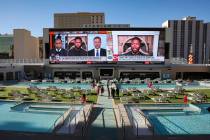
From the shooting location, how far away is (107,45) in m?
42.0

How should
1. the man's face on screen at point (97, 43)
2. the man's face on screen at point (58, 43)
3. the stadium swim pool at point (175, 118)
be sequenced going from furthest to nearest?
1. the man's face on screen at point (58, 43)
2. the man's face on screen at point (97, 43)
3. the stadium swim pool at point (175, 118)

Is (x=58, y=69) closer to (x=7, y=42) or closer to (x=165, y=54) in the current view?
(x=165, y=54)

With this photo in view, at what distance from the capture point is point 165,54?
43.6 meters

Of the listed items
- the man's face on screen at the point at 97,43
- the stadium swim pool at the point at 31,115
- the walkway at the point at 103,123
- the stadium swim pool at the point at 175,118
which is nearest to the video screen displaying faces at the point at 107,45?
the man's face on screen at the point at 97,43

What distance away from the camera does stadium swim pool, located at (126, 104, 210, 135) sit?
566 inches

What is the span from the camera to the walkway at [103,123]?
1201 cm

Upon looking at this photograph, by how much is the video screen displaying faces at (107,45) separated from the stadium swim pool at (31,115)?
71.1 feet

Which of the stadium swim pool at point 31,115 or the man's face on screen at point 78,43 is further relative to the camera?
the man's face on screen at point 78,43

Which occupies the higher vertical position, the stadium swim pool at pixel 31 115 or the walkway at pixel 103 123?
the walkway at pixel 103 123

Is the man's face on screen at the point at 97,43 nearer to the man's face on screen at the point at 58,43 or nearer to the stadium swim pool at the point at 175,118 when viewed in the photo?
the man's face on screen at the point at 58,43

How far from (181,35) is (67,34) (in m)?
74.5

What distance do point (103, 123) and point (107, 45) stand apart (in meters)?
28.4

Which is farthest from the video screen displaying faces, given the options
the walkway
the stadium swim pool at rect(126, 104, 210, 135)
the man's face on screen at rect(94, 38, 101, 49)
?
the stadium swim pool at rect(126, 104, 210, 135)

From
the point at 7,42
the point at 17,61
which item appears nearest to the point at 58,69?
the point at 17,61
